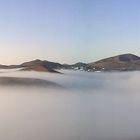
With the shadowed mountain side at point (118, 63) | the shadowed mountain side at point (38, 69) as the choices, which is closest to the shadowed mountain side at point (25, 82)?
the shadowed mountain side at point (38, 69)

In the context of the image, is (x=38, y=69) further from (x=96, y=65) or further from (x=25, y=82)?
(x=96, y=65)

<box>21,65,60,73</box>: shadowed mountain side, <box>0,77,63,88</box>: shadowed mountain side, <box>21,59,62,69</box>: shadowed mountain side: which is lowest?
<box>0,77,63,88</box>: shadowed mountain side

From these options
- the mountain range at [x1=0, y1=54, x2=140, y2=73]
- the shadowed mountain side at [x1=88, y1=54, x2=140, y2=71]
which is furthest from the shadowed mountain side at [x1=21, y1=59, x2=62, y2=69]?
the shadowed mountain side at [x1=88, y1=54, x2=140, y2=71]

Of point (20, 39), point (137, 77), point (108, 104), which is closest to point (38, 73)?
point (20, 39)

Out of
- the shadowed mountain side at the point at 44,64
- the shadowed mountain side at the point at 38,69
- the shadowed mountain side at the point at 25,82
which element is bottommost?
the shadowed mountain side at the point at 25,82

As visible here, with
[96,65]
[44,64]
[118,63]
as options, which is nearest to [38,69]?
[44,64]

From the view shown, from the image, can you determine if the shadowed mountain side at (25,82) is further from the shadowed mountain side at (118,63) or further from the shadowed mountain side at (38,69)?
the shadowed mountain side at (118,63)

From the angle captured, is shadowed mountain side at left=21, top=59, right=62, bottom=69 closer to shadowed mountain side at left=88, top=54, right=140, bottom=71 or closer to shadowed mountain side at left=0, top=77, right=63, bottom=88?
shadowed mountain side at left=0, top=77, right=63, bottom=88
